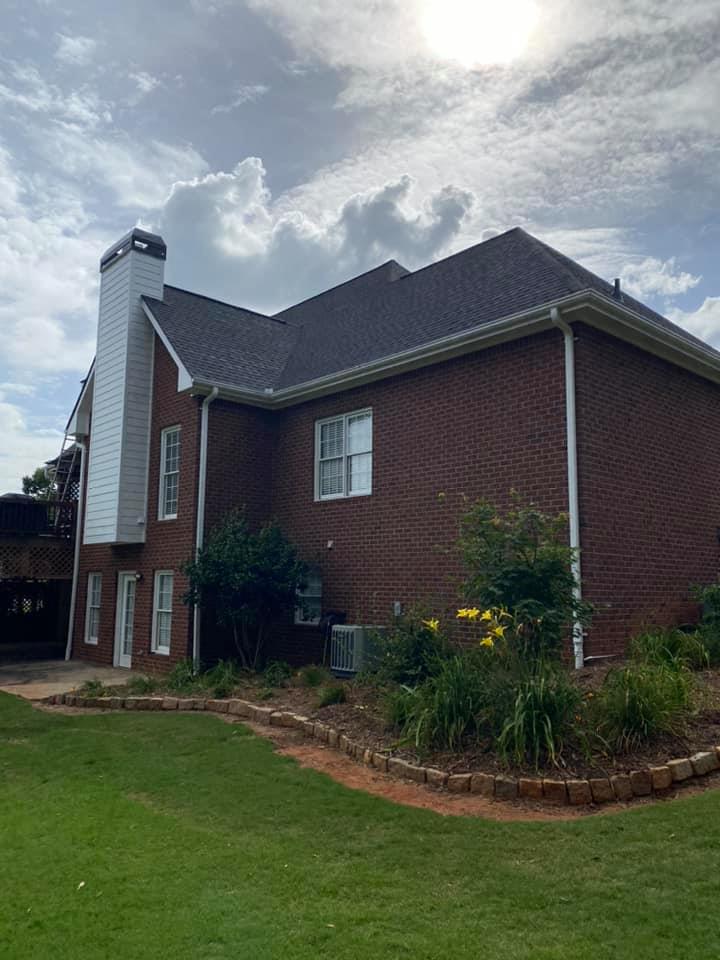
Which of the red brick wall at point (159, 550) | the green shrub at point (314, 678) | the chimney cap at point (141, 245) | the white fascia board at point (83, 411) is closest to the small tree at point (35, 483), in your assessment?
the white fascia board at point (83, 411)

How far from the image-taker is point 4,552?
1675cm

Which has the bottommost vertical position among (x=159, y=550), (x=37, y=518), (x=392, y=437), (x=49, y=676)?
(x=49, y=676)

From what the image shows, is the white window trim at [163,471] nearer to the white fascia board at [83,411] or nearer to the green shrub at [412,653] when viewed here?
the white fascia board at [83,411]

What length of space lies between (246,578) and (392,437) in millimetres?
3353

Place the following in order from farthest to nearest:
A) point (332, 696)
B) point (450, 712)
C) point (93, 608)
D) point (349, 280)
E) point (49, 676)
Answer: point (349, 280), point (93, 608), point (49, 676), point (332, 696), point (450, 712)

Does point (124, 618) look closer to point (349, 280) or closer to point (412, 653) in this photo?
point (412, 653)

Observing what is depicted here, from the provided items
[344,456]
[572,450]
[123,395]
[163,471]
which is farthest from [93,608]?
[572,450]

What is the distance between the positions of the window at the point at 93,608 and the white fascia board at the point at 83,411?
4156mm

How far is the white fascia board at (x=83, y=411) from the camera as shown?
18.7m

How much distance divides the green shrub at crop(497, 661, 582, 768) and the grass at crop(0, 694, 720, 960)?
93cm

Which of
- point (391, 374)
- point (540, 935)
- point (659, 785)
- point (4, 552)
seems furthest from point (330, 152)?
point (540, 935)

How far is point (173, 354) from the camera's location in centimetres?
1412

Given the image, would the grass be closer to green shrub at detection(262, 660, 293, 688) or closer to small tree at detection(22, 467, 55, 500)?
green shrub at detection(262, 660, 293, 688)

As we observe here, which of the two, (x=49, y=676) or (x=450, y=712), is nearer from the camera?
(x=450, y=712)
